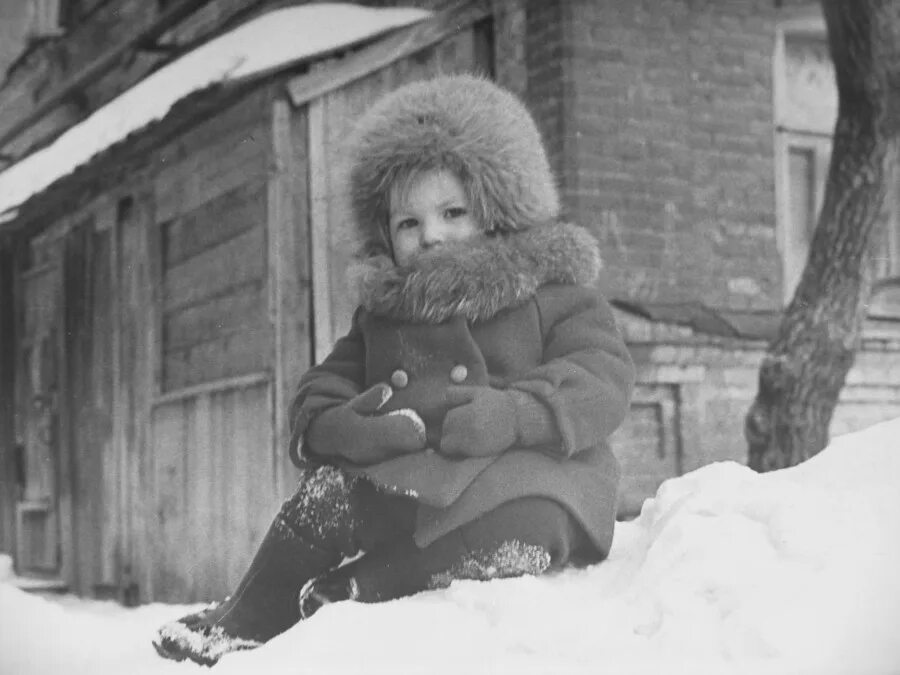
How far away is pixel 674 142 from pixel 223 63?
6.57ft

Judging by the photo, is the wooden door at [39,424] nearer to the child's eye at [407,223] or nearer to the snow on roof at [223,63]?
the snow on roof at [223,63]

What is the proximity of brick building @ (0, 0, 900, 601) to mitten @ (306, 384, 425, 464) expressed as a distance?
8.71ft

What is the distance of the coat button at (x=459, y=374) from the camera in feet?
8.39

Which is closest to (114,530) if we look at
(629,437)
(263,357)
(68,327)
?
(68,327)

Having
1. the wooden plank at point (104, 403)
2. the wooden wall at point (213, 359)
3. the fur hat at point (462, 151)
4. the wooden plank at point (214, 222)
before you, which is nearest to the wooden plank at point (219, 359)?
the wooden wall at point (213, 359)

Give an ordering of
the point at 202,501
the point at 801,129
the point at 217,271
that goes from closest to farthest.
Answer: the point at 801,129, the point at 217,271, the point at 202,501

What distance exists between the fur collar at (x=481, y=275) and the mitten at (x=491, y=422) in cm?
20

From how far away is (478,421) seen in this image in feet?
7.92

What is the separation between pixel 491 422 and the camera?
2422mm

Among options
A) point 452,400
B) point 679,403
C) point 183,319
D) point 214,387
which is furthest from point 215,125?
point 452,400

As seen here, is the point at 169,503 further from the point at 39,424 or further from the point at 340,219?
the point at 340,219

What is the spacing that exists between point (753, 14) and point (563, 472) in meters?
3.89

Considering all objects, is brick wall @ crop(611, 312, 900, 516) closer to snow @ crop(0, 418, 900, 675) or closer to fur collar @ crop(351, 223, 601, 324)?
fur collar @ crop(351, 223, 601, 324)

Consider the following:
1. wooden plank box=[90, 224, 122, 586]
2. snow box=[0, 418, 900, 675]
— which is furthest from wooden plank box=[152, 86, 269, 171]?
snow box=[0, 418, 900, 675]
